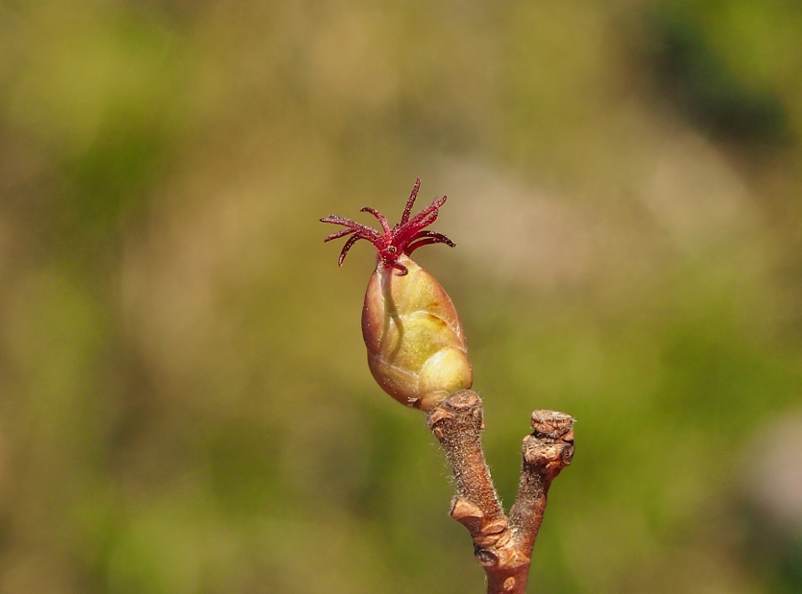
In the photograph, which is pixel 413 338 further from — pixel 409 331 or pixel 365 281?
pixel 365 281

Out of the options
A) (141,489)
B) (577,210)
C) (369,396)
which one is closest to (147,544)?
(141,489)

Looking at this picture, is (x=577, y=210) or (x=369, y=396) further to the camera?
(x=577, y=210)

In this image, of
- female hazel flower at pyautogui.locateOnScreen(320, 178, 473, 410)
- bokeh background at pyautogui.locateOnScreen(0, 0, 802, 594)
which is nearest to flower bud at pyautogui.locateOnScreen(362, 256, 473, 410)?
female hazel flower at pyautogui.locateOnScreen(320, 178, 473, 410)

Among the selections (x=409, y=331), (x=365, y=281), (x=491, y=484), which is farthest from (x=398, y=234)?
(x=365, y=281)

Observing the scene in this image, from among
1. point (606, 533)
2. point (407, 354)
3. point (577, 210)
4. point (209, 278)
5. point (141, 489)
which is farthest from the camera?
point (577, 210)

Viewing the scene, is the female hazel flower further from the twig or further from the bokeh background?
the bokeh background

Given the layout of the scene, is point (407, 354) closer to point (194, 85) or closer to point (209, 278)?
point (209, 278)

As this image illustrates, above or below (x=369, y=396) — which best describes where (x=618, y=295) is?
above
